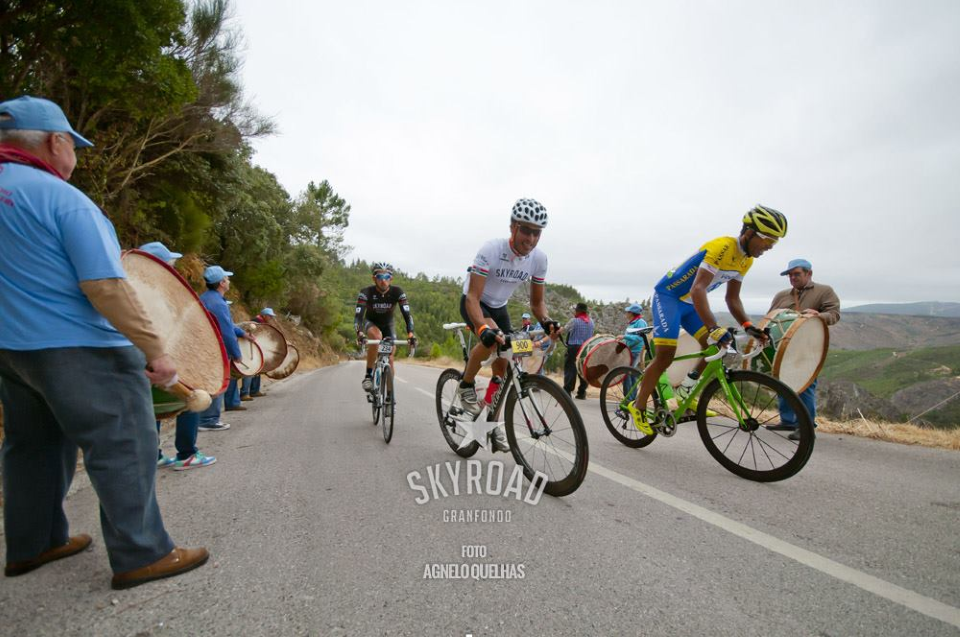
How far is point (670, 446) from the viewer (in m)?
4.60

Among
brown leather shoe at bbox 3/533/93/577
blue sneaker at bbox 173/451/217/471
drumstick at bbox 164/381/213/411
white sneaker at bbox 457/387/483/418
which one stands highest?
drumstick at bbox 164/381/213/411

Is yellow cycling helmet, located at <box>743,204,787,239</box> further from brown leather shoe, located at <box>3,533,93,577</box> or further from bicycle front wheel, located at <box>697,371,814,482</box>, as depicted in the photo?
brown leather shoe, located at <box>3,533,93,577</box>

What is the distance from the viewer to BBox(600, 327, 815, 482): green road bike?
333 cm

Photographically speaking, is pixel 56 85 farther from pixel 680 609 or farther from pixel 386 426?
pixel 680 609

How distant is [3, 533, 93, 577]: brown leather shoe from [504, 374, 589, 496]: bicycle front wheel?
2.59 metres

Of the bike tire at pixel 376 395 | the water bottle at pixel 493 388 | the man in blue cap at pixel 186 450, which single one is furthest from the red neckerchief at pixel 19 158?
the bike tire at pixel 376 395

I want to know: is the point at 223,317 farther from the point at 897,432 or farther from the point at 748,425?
the point at 897,432

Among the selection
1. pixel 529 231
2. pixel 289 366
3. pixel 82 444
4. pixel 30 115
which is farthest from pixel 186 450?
pixel 289 366

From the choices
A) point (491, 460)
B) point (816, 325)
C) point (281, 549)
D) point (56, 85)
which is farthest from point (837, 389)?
point (56, 85)

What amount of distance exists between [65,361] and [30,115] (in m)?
1.06

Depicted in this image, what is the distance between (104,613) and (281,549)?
70cm

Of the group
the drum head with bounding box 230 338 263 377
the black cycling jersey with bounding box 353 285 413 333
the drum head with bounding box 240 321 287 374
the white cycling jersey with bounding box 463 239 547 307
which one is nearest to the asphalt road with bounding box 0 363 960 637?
the white cycling jersey with bounding box 463 239 547 307

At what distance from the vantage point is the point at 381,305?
6.21 metres

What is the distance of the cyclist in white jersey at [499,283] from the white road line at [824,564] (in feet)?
4.57
